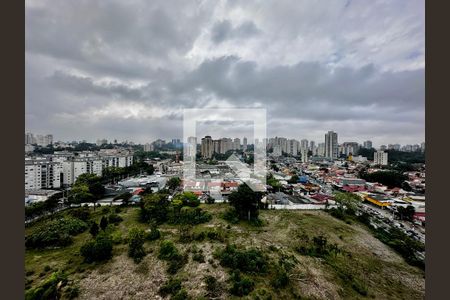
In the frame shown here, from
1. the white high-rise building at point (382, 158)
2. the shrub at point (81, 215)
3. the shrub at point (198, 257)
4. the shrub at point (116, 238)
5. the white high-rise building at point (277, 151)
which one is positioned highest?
the white high-rise building at point (277, 151)

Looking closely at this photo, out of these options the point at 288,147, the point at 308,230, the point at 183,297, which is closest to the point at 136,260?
the point at 183,297

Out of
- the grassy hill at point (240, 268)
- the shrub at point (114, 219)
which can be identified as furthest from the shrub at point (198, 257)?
the shrub at point (114, 219)

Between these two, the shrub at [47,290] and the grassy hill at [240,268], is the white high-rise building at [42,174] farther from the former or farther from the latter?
the shrub at [47,290]

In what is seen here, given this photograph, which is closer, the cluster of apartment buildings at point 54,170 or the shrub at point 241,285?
the shrub at point 241,285

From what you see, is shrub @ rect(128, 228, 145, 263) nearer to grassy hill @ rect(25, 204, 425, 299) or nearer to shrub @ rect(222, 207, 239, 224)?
grassy hill @ rect(25, 204, 425, 299)

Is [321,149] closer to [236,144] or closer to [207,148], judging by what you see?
[236,144]

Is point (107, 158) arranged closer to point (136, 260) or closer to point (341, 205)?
point (136, 260)

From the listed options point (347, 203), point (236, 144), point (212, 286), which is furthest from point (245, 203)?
point (236, 144)
